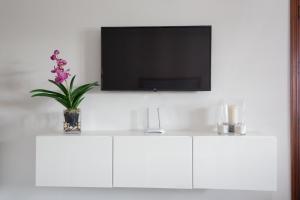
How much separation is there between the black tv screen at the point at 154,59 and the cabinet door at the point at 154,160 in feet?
1.31

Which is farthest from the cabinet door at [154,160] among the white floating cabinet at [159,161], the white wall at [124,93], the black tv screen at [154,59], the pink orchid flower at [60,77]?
the pink orchid flower at [60,77]

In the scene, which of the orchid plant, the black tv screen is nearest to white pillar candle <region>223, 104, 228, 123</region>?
the black tv screen

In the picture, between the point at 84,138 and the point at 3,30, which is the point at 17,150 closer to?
the point at 84,138

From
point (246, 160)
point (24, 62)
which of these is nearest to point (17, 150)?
point (24, 62)

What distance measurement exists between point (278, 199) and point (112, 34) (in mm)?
1691

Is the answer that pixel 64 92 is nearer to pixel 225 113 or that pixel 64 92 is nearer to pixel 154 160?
pixel 154 160

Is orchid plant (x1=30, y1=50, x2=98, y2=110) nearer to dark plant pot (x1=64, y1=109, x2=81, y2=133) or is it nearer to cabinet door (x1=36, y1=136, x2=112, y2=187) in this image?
dark plant pot (x1=64, y1=109, x2=81, y2=133)

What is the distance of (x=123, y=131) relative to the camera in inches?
80.4

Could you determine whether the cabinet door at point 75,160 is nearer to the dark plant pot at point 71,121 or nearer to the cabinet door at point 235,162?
the dark plant pot at point 71,121

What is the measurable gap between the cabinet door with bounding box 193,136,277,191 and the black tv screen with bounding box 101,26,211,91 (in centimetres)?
42

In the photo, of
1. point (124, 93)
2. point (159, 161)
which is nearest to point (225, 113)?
point (159, 161)

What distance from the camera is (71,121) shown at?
1905 millimetres

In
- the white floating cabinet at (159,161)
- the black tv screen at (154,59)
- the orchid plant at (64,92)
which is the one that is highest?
the black tv screen at (154,59)

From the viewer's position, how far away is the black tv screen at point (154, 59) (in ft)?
6.50
